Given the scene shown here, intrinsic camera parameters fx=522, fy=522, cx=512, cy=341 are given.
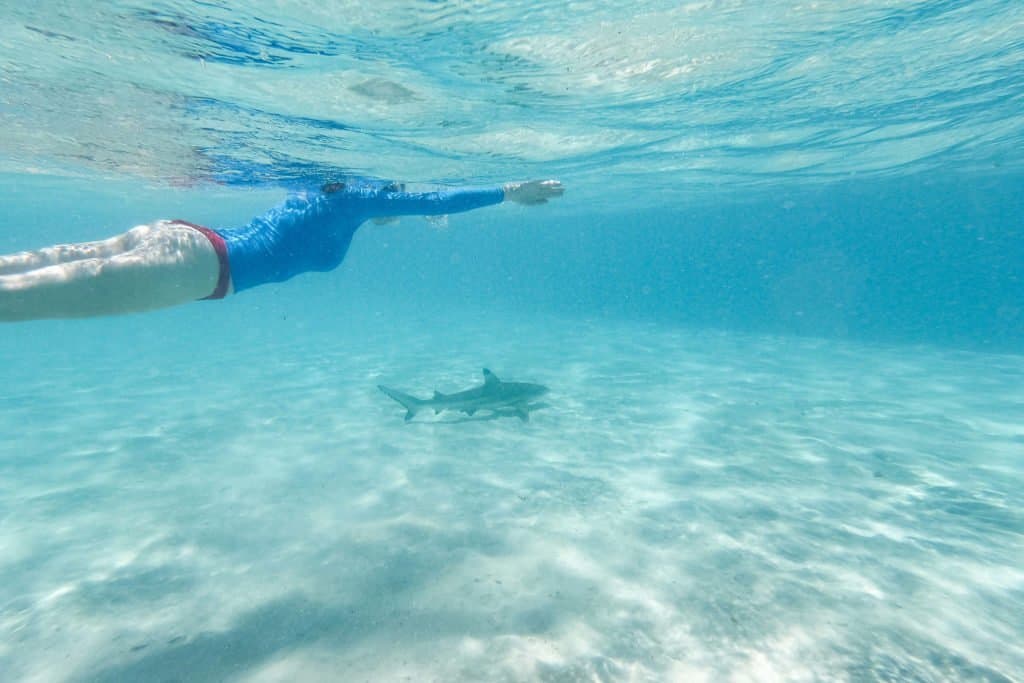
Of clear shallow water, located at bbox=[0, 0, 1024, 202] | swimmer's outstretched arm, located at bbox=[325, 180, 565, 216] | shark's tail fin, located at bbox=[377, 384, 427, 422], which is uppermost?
clear shallow water, located at bbox=[0, 0, 1024, 202]

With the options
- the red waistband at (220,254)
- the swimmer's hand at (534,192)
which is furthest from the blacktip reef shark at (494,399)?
the red waistband at (220,254)

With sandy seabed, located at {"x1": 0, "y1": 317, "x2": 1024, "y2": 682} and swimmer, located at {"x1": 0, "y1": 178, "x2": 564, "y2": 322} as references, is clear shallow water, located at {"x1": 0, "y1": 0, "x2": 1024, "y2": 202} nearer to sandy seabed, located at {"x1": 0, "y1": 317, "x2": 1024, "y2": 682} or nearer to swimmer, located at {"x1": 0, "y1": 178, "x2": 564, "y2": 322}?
swimmer, located at {"x1": 0, "y1": 178, "x2": 564, "y2": 322}

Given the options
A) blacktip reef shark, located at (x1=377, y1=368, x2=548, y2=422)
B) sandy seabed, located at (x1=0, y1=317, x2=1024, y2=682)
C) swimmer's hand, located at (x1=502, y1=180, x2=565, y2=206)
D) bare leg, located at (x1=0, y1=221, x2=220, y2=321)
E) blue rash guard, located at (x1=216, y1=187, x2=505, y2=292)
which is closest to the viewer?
bare leg, located at (x1=0, y1=221, x2=220, y2=321)

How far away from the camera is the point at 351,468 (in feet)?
33.9

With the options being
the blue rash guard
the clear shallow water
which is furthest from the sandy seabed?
the clear shallow water

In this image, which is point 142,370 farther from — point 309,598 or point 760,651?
point 760,651

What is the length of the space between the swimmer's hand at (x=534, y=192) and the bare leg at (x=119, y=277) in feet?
11.9

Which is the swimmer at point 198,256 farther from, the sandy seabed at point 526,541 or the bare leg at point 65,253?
the sandy seabed at point 526,541

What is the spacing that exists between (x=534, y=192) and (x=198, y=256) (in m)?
3.91

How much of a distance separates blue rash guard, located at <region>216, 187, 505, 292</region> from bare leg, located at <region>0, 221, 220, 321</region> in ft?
1.25

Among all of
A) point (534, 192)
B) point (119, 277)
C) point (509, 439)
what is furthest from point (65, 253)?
point (509, 439)

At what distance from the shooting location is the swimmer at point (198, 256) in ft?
11.9

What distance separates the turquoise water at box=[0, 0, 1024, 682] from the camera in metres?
5.12

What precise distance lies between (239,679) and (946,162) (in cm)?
3730
